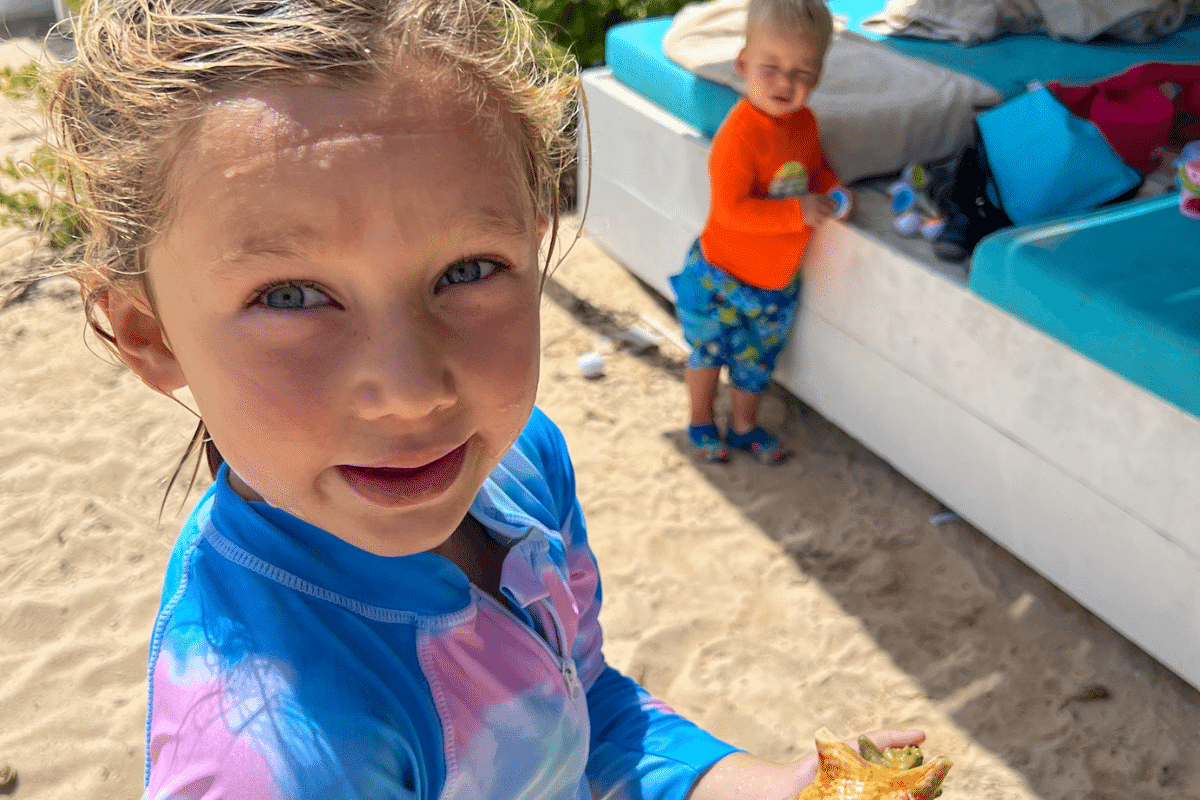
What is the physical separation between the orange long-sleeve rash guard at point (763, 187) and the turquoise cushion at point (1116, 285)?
62 centimetres

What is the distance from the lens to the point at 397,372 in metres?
0.79

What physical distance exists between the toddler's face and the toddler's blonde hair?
0.05 ft

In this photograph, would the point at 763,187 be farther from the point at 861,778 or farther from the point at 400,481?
the point at 400,481

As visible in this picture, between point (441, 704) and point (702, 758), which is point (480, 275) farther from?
point (702, 758)

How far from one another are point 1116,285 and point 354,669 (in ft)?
7.90

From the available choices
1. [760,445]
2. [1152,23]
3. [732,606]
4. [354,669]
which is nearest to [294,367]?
[354,669]

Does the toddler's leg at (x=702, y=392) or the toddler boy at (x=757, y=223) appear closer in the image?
the toddler boy at (x=757, y=223)

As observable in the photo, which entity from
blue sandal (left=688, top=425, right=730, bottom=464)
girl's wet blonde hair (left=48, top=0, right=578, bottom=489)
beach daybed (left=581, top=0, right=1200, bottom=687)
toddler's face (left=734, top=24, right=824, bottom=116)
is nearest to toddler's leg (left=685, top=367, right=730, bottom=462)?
blue sandal (left=688, top=425, right=730, bottom=464)

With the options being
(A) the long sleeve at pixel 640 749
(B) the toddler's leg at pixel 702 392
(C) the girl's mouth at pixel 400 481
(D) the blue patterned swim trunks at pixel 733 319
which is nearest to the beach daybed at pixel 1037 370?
(D) the blue patterned swim trunks at pixel 733 319

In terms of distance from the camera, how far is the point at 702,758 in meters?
1.32

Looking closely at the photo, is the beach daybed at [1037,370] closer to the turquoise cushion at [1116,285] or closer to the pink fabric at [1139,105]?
the turquoise cushion at [1116,285]

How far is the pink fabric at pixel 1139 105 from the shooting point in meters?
3.36

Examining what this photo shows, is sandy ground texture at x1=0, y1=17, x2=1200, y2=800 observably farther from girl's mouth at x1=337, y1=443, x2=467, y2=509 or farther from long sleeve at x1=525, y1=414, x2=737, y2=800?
girl's mouth at x1=337, y1=443, x2=467, y2=509

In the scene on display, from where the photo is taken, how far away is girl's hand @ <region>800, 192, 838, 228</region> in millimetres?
3236
